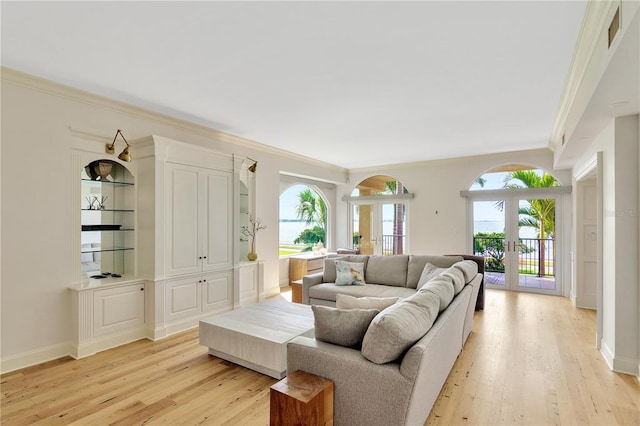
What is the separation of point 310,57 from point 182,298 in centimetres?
318

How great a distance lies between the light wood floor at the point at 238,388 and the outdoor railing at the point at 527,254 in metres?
2.65

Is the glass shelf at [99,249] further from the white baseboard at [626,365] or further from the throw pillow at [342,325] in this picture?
the white baseboard at [626,365]

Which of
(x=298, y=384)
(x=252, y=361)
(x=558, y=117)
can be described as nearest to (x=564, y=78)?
(x=558, y=117)

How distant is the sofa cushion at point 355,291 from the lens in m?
4.36

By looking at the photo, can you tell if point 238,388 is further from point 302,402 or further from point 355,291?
point 355,291

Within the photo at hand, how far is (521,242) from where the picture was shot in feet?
20.7

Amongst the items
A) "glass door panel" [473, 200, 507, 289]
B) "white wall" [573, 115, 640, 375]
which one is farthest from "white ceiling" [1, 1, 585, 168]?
"glass door panel" [473, 200, 507, 289]

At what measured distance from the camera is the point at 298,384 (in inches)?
74.7

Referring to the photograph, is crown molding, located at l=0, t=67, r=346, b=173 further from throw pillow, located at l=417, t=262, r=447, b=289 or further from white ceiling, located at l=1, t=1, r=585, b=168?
throw pillow, located at l=417, t=262, r=447, b=289

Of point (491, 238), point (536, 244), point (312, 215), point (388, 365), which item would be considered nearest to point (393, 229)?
point (312, 215)

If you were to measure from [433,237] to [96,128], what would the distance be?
20.2 ft

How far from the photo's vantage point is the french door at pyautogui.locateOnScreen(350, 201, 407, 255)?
7723mm

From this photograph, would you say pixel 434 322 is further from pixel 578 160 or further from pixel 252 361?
pixel 578 160

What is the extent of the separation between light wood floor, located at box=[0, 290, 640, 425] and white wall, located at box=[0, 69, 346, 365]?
1.16 ft
